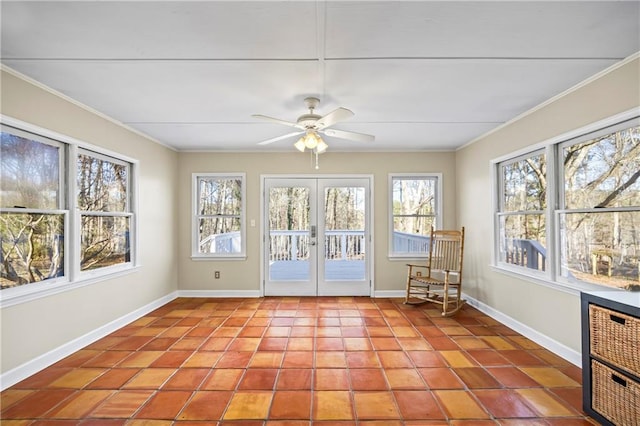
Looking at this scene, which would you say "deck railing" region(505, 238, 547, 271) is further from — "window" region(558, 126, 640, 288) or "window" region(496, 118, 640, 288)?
"window" region(558, 126, 640, 288)

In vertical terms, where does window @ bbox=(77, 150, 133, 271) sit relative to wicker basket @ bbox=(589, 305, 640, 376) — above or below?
above

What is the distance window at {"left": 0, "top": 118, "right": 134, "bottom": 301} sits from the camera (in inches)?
95.5

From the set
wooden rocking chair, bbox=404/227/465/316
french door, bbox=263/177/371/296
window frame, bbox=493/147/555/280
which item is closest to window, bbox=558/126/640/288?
window frame, bbox=493/147/555/280

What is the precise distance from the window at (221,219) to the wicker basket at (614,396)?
170 inches

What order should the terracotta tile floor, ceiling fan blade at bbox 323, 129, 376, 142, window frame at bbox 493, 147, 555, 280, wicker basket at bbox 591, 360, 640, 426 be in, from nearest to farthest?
1. wicker basket at bbox 591, 360, 640, 426
2. the terracotta tile floor
3. window frame at bbox 493, 147, 555, 280
4. ceiling fan blade at bbox 323, 129, 376, 142

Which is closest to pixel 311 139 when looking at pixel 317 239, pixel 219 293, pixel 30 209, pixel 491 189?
pixel 317 239

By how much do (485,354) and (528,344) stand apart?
0.57 meters

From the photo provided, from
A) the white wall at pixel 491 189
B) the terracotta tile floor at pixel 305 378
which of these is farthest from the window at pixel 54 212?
the white wall at pixel 491 189

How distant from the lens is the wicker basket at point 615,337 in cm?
171

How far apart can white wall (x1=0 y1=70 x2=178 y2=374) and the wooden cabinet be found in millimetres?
4016

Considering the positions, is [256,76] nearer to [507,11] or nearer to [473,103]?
[507,11]

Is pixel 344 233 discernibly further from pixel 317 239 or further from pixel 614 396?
pixel 614 396

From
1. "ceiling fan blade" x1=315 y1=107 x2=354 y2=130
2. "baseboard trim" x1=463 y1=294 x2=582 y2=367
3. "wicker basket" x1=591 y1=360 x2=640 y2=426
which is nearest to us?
"wicker basket" x1=591 y1=360 x2=640 y2=426

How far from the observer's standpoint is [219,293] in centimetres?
501
